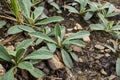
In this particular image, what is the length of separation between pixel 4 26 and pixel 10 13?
10 centimetres

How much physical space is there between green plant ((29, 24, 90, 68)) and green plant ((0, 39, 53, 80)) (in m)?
0.07

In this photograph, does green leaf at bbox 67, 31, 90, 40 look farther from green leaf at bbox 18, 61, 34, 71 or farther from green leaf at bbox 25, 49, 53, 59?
green leaf at bbox 18, 61, 34, 71

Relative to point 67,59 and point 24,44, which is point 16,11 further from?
point 67,59

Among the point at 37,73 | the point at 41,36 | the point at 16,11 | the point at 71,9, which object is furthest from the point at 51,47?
the point at 71,9

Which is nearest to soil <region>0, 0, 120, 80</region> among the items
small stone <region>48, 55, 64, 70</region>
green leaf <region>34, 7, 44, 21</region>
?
small stone <region>48, 55, 64, 70</region>

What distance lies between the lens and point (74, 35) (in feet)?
5.24

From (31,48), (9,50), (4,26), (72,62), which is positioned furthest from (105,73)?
(4,26)

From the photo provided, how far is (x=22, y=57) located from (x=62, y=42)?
0.26 m

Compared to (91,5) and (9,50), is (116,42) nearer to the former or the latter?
(91,5)

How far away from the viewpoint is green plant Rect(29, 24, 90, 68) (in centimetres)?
149

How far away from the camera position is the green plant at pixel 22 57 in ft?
4.38

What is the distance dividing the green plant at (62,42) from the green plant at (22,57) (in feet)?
0.24

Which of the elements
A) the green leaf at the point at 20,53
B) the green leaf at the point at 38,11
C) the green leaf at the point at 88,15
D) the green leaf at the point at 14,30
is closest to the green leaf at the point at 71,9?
the green leaf at the point at 88,15

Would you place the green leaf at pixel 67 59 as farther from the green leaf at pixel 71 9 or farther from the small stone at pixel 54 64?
the green leaf at pixel 71 9
